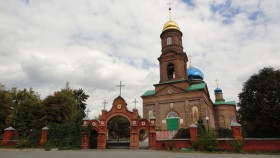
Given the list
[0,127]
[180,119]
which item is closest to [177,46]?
[180,119]

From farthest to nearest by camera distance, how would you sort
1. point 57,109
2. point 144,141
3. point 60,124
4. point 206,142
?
point 144,141 → point 57,109 → point 60,124 → point 206,142

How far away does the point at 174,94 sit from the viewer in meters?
33.3

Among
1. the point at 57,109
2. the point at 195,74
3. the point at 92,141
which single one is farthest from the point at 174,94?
the point at 57,109

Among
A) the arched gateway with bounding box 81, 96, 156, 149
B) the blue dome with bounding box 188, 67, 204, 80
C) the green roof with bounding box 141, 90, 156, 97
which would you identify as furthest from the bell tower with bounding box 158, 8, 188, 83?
the arched gateway with bounding box 81, 96, 156, 149

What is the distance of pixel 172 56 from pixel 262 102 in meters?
17.2

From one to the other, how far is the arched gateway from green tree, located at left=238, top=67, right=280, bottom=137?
1005 centimetres

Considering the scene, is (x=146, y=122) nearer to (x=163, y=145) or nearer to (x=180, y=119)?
(x=163, y=145)

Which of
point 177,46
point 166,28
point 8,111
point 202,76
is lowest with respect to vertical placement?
point 8,111

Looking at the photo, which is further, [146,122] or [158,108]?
[158,108]

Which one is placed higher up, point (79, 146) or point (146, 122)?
point (146, 122)

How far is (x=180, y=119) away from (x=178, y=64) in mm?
9003

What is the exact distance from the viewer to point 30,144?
22.1 m

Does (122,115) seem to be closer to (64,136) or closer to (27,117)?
(64,136)

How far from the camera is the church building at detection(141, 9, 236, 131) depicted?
31.5 meters
